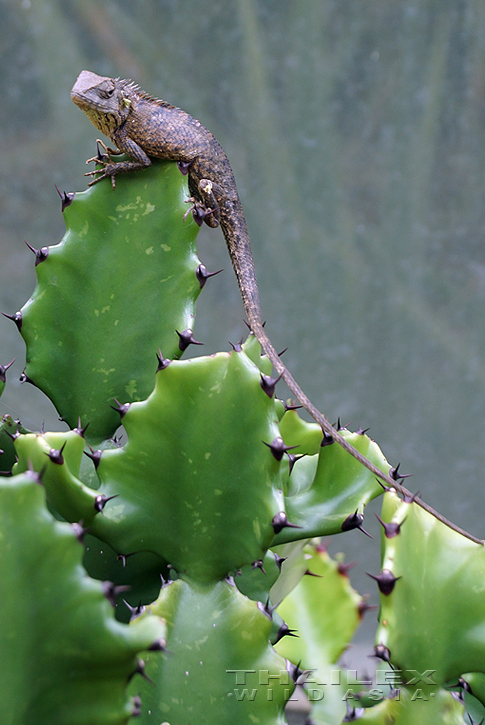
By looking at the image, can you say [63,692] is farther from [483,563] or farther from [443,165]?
[443,165]

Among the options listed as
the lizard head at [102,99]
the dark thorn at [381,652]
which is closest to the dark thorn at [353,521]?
the dark thorn at [381,652]

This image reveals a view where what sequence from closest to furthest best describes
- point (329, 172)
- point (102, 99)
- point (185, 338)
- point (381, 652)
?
point (381, 652) → point (185, 338) → point (102, 99) → point (329, 172)

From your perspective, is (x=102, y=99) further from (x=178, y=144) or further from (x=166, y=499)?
(x=166, y=499)

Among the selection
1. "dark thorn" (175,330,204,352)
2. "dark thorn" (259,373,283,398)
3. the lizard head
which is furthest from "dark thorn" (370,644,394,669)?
the lizard head

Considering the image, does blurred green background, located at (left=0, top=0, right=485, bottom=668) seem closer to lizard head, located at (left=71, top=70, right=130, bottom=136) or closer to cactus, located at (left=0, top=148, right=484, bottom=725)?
lizard head, located at (left=71, top=70, right=130, bottom=136)

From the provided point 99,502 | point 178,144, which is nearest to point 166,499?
point 99,502

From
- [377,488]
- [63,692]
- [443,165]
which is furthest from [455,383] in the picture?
[63,692]

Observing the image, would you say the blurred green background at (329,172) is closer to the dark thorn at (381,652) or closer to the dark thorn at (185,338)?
the dark thorn at (185,338)
